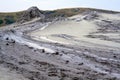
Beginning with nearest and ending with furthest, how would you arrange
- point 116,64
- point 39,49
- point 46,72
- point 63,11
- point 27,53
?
point 46,72, point 116,64, point 27,53, point 39,49, point 63,11

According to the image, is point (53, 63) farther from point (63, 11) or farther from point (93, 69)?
point (63, 11)

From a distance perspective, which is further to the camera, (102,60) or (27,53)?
(27,53)

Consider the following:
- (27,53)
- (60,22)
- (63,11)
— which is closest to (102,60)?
(27,53)

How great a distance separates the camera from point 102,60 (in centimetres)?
1125

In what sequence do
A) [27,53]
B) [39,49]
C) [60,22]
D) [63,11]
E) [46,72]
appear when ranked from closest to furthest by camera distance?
[46,72] → [27,53] → [39,49] → [60,22] → [63,11]

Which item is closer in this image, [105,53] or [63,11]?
[105,53]

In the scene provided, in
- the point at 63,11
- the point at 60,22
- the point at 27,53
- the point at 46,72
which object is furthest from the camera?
the point at 63,11

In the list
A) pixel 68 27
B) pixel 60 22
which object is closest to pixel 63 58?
pixel 68 27

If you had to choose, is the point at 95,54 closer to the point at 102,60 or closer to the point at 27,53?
the point at 102,60

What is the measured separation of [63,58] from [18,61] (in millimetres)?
1804

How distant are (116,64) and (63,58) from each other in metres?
2.31

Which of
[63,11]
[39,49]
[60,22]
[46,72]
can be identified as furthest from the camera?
[63,11]

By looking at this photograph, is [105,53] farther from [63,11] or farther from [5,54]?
[63,11]

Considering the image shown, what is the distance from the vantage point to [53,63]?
10945 mm
